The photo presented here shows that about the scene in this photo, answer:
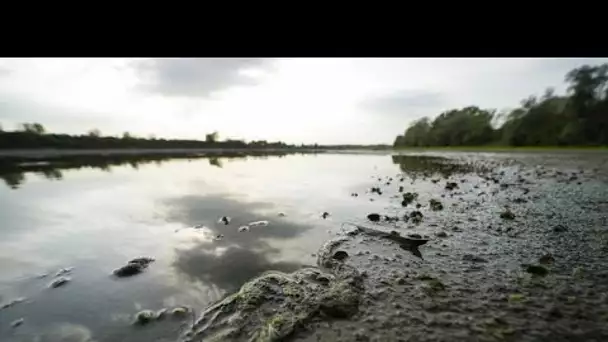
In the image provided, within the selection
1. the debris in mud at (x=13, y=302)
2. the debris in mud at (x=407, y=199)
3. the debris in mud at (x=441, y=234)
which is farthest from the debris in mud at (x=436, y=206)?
the debris in mud at (x=13, y=302)

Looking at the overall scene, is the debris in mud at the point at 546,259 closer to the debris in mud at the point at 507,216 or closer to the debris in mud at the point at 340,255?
the debris in mud at the point at 507,216

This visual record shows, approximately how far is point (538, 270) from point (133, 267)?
24.9ft

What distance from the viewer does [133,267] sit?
6281 millimetres

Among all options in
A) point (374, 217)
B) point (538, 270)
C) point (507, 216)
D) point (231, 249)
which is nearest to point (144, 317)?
point (231, 249)

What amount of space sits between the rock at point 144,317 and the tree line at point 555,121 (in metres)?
70.9

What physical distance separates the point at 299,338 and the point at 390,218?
6759mm

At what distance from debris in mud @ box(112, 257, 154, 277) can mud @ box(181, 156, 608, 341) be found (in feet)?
8.24

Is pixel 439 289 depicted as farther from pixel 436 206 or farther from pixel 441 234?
pixel 436 206

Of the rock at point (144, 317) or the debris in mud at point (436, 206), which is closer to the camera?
the rock at point (144, 317)

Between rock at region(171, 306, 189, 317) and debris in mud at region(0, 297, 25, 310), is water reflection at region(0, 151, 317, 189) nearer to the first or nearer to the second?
debris in mud at region(0, 297, 25, 310)

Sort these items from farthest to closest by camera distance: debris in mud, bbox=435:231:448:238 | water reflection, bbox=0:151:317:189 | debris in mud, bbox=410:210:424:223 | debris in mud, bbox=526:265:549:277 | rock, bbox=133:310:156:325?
water reflection, bbox=0:151:317:189
debris in mud, bbox=410:210:424:223
debris in mud, bbox=435:231:448:238
debris in mud, bbox=526:265:549:277
rock, bbox=133:310:156:325

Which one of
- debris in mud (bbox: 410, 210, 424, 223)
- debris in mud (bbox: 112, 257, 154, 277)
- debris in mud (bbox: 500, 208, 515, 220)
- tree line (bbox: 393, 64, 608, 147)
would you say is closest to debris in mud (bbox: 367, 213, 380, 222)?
debris in mud (bbox: 410, 210, 424, 223)

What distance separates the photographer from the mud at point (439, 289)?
380cm

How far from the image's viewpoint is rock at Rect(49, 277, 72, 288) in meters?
5.59
